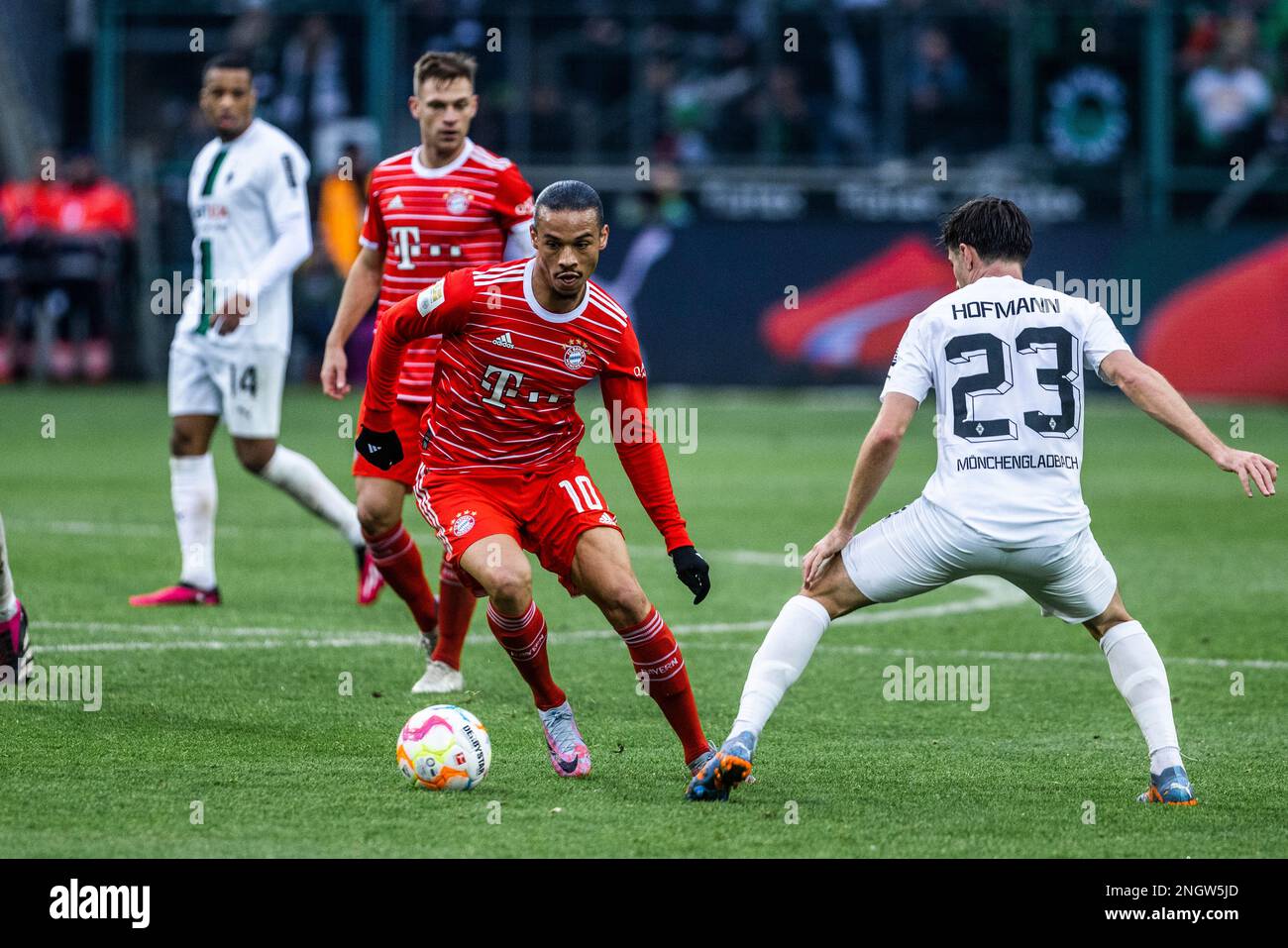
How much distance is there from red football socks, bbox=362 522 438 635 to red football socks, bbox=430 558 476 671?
1.10ft

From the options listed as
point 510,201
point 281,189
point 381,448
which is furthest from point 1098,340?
point 281,189

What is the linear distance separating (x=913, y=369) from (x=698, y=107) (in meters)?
18.4

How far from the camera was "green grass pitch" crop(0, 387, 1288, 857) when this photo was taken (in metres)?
5.07

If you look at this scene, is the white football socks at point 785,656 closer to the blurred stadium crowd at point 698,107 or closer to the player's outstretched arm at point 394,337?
the player's outstretched arm at point 394,337

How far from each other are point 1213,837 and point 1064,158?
18.5 meters

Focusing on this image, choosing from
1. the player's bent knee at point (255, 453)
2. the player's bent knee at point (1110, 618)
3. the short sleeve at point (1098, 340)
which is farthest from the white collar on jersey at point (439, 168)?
the player's bent knee at point (1110, 618)

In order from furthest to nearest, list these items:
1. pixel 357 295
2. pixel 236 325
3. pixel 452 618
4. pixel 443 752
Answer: pixel 236 325 < pixel 357 295 < pixel 452 618 < pixel 443 752

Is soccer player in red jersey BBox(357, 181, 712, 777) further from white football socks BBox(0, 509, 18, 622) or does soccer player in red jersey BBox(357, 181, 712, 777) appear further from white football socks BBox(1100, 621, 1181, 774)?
white football socks BBox(0, 509, 18, 622)

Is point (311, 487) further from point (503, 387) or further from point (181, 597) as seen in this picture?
point (503, 387)

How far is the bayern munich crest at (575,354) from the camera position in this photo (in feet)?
19.5

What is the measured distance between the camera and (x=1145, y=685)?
5613 mm

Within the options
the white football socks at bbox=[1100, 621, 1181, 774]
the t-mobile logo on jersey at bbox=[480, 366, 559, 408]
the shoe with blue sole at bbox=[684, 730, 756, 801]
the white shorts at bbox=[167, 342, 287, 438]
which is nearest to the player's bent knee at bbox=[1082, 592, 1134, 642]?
the white football socks at bbox=[1100, 621, 1181, 774]
